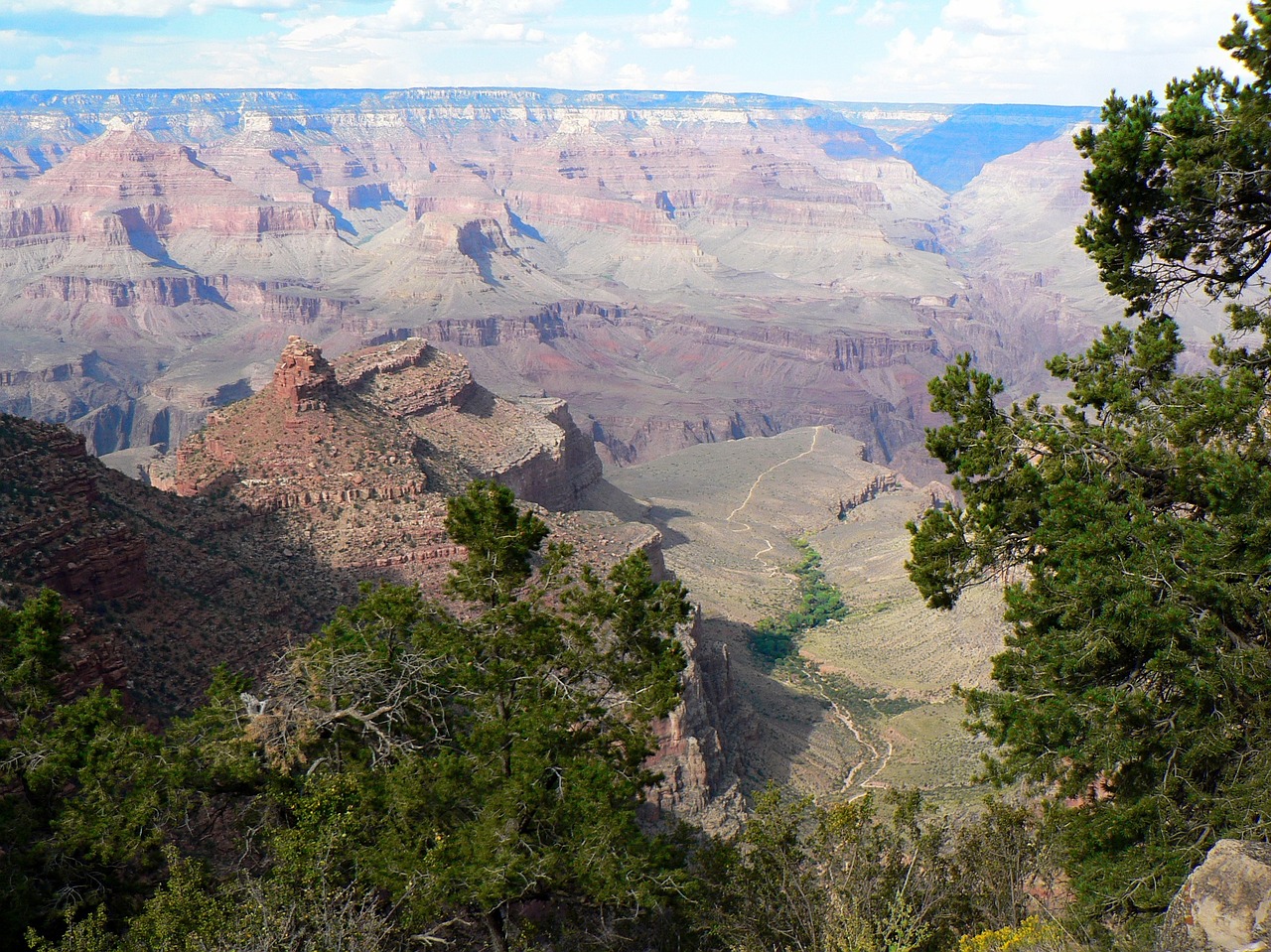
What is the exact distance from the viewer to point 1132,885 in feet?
53.7

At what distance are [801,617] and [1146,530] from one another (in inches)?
2131

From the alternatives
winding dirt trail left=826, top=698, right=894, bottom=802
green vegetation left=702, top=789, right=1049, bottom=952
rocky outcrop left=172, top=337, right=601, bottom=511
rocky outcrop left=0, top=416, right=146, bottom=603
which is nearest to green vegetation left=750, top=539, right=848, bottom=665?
winding dirt trail left=826, top=698, right=894, bottom=802

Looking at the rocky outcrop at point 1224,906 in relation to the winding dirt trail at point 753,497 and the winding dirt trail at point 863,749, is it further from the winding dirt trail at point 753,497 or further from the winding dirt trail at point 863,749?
the winding dirt trail at point 753,497

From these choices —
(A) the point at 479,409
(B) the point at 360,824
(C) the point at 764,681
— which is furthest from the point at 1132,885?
(A) the point at 479,409

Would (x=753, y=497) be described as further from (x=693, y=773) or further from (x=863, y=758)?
(x=693, y=773)

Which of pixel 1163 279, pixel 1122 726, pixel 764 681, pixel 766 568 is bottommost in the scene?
pixel 766 568

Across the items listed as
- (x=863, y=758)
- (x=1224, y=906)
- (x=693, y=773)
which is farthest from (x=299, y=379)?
(x=1224, y=906)

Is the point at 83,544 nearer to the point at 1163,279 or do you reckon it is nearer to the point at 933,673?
the point at 1163,279

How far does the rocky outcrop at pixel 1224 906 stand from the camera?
40.1ft

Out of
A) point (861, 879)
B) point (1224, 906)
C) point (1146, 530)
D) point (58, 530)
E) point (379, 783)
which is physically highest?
point (1146, 530)

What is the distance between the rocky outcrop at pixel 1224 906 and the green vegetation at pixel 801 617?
47697 mm

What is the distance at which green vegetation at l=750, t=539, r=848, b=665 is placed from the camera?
6347 cm

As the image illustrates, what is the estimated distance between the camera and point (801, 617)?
6950cm

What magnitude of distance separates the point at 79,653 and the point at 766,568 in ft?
200
